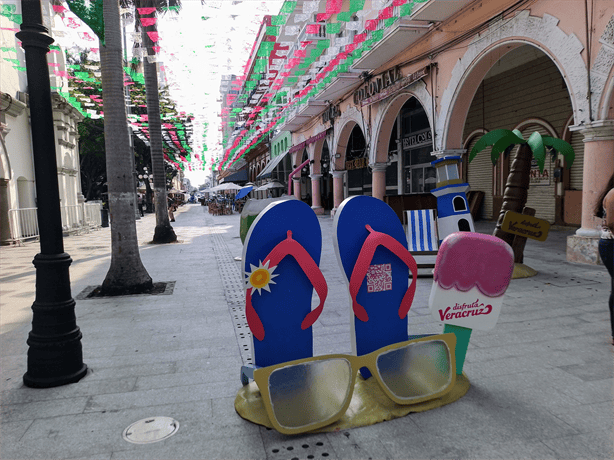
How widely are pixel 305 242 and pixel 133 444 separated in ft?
5.63

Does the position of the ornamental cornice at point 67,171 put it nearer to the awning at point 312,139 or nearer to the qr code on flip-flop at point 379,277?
the awning at point 312,139

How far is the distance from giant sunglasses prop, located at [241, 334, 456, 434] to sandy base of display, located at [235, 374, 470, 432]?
Result: 7cm

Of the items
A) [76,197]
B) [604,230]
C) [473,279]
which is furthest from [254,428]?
[76,197]

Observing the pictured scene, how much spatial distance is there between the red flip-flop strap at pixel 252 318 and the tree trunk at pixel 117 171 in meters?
4.54

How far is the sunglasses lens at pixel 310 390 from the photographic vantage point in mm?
2676


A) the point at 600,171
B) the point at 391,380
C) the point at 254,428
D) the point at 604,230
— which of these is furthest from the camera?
the point at 600,171

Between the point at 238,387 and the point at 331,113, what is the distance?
18.2 meters

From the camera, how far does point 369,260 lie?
298 centimetres

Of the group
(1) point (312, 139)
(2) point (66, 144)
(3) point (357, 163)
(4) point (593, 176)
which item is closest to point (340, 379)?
(4) point (593, 176)

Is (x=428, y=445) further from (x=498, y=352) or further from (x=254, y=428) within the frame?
(x=498, y=352)

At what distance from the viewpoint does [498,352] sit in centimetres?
384

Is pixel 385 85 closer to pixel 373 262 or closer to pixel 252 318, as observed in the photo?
pixel 373 262

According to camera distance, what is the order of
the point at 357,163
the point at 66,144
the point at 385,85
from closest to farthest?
1. the point at 385,85
2. the point at 66,144
3. the point at 357,163

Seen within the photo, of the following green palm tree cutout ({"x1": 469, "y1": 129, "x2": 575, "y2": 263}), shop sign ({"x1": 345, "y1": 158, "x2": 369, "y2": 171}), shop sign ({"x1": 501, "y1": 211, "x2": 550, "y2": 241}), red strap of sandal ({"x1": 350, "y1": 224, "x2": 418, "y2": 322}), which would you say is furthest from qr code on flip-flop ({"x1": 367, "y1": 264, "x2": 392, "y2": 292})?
shop sign ({"x1": 345, "y1": 158, "x2": 369, "y2": 171})
